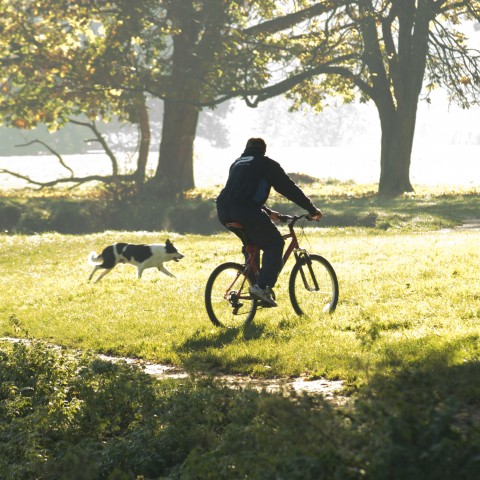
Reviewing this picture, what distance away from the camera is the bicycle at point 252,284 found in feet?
38.1

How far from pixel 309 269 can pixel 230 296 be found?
1.14m

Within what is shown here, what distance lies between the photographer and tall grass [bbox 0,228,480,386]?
32.2 feet

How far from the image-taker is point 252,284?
11648 millimetres

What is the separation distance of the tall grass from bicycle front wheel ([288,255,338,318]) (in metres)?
0.22

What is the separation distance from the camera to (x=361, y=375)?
28.3 feet

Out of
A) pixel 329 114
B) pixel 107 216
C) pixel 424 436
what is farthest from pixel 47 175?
pixel 329 114

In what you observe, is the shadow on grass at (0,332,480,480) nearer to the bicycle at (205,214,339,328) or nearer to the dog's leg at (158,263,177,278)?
the bicycle at (205,214,339,328)

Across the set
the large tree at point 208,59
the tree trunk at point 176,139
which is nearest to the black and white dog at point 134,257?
the large tree at point 208,59

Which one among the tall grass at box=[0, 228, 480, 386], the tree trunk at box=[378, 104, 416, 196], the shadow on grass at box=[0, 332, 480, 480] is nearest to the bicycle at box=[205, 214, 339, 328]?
the tall grass at box=[0, 228, 480, 386]

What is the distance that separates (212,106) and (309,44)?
7.99 metres

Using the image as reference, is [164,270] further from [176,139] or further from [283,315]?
[176,139]

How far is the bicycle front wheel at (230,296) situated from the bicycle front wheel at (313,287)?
601 millimetres

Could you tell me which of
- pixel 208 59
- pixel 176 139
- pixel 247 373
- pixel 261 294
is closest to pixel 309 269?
pixel 261 294

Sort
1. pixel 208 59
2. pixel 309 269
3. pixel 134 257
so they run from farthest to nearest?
pixel 208 59 → pixel 134 257 → pixel 309 269
